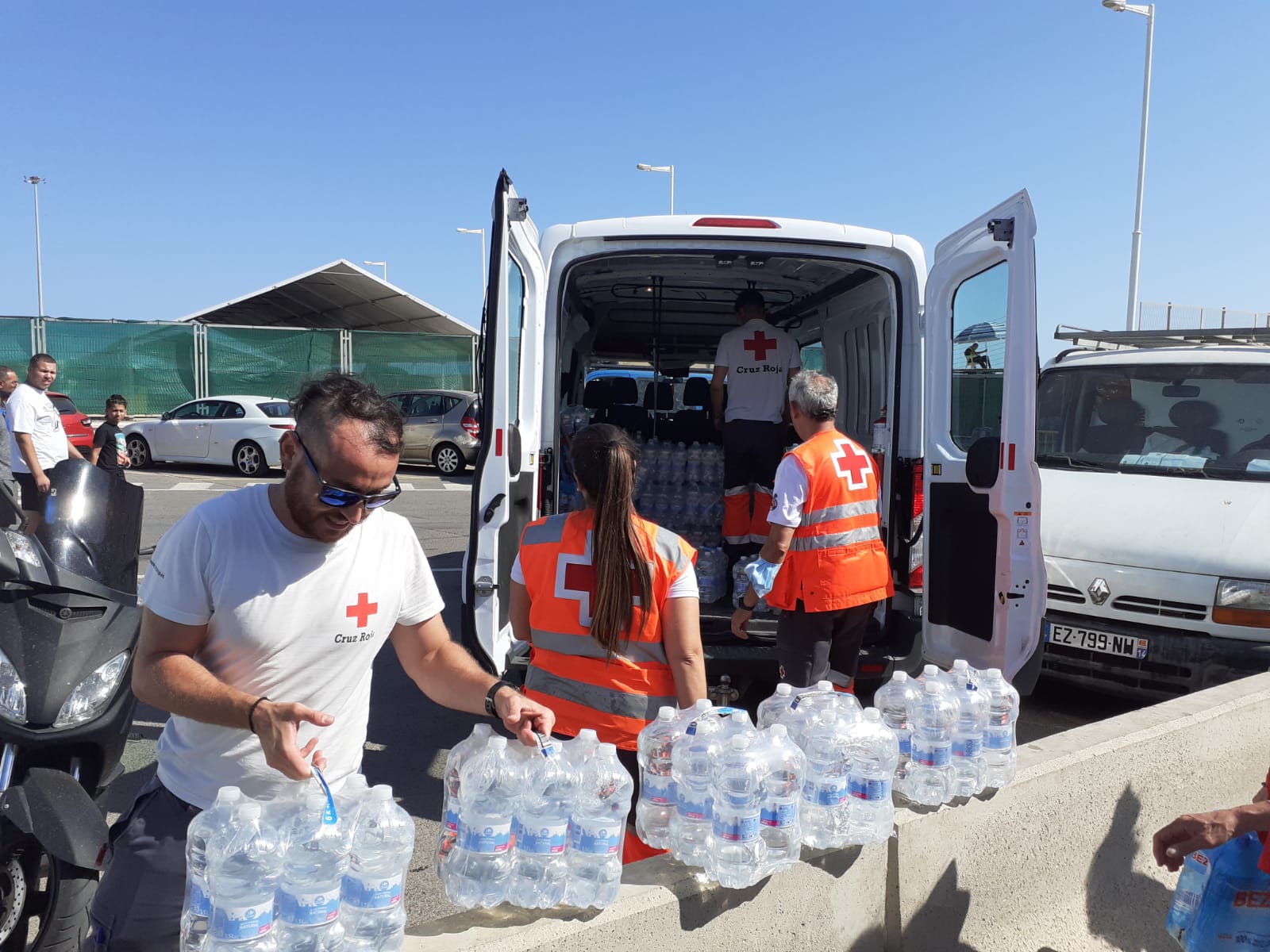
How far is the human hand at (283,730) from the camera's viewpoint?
1.86 meters

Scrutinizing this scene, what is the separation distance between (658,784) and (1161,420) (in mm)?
5180

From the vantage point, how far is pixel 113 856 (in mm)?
2080

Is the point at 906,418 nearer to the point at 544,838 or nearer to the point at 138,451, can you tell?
the point at 544,838

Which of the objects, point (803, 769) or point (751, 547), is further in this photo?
point (751, 547)

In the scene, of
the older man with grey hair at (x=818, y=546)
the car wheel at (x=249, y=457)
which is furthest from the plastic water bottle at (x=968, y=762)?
the car wheel at (x=249, y=457)

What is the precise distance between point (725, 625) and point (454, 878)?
9.13ft

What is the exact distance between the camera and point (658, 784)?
2635mm

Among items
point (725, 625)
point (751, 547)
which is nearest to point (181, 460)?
point (751, 547)

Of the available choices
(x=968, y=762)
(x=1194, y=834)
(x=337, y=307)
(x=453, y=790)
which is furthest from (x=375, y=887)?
(x=337, y=307)

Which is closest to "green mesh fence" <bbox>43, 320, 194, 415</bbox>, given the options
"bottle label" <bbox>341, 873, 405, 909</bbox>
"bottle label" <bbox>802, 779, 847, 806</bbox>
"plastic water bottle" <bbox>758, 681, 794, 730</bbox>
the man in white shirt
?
the man in white shirt

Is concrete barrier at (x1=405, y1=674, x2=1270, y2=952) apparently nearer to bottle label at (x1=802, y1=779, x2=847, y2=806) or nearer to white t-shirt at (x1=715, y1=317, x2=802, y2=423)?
bottle label at (x1=802, y1=779, x2=847, y2=806)

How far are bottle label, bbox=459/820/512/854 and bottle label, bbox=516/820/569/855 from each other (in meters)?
0.05

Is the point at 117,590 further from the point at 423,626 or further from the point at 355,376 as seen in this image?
the point at 355,376

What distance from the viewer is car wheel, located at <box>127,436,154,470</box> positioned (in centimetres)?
1780
